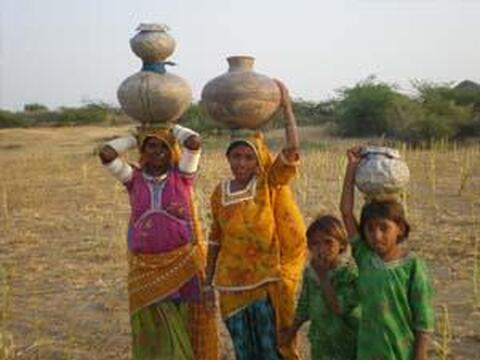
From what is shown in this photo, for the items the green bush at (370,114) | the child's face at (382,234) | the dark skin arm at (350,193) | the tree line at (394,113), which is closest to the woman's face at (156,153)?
the dark skin arm at (350,193)

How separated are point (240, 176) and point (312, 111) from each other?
102 ft

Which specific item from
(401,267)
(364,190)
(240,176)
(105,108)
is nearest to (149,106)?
(240,176)

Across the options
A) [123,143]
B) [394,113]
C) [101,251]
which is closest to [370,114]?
[394,113]

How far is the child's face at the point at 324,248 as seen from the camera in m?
3.47

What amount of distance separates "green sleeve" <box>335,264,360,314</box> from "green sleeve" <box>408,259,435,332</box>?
14.6 inches

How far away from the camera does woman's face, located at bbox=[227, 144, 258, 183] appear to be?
12.9 feet

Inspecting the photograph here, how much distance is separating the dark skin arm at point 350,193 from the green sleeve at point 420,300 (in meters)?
0.34

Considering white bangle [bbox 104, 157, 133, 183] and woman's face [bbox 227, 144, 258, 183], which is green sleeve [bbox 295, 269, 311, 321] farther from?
white bangle [bbox 104, 157, 133, 183]

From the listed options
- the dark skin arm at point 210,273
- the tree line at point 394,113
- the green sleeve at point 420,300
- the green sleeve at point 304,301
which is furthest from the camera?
the tree line at point 394,113

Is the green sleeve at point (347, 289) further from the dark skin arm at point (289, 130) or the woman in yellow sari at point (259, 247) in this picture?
the dark skin arm at point (289, 130)

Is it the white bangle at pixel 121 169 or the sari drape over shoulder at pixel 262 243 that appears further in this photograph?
the white bangle at pixel 121 169


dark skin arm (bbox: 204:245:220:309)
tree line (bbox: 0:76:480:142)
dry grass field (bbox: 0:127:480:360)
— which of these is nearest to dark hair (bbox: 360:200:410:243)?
dark skin arm (bbox: 204:245:220:309)

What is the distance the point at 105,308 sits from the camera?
623 centimetres

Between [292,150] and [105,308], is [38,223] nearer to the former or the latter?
[105,308]
